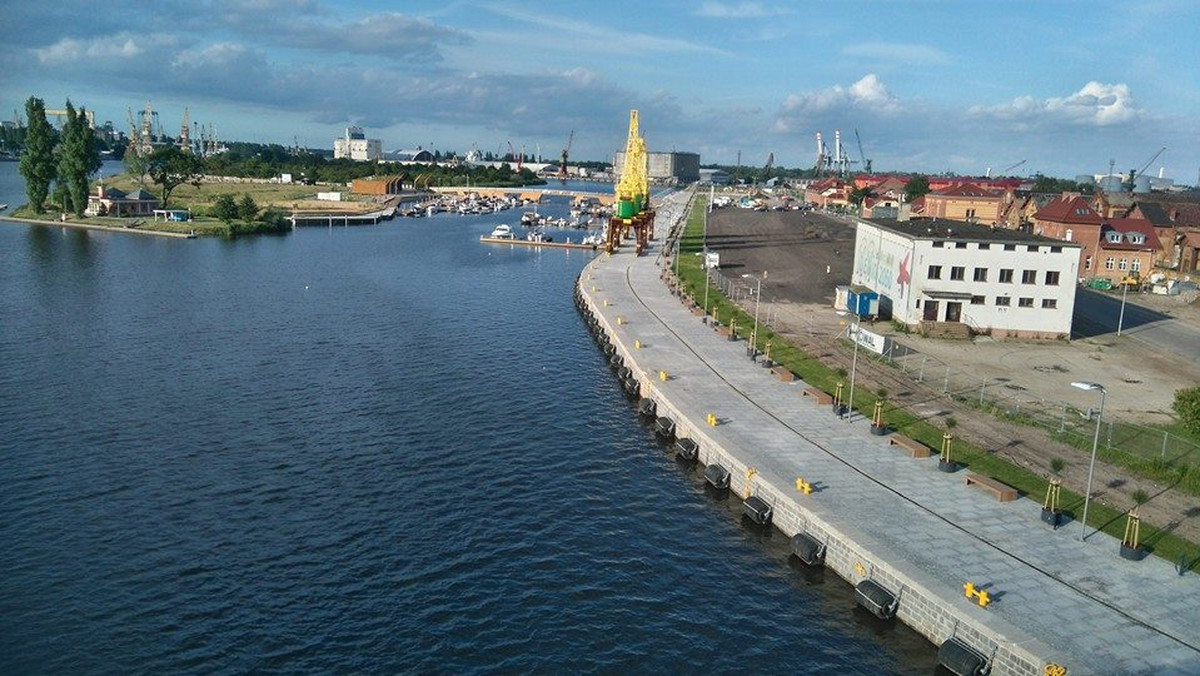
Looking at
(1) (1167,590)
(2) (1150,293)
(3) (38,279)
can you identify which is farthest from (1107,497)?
(3) (38,279)

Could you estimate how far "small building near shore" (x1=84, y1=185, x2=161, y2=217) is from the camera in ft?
455

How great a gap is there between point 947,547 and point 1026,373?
2702 centimetres

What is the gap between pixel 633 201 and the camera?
10756 cm

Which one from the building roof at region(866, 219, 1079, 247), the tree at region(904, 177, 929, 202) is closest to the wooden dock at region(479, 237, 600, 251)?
the building roof at region(866, 219, 1079, 247)

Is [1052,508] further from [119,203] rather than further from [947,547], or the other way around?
[119,203]

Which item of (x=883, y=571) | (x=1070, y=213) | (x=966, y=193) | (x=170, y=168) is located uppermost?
(x=966, y=193)

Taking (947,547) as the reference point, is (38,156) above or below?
above

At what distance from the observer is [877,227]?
6894 cm

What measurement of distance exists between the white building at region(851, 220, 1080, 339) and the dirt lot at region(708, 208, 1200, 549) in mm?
1951

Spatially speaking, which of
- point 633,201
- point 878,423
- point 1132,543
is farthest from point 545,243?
point 1132,543

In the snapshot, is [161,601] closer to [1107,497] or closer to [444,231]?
[1107,497]

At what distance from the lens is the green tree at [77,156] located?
127938mm

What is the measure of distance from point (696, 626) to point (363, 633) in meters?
9.74

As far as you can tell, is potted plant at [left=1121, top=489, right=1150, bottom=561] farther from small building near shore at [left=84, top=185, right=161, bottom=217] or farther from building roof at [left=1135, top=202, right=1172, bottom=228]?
small building near shore at [left=84, top=185, right=161, bottom=217]
